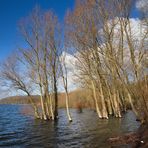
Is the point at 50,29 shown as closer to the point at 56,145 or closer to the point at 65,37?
the point at 65,37

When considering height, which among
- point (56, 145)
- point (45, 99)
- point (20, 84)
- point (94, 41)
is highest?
point (94, 41)

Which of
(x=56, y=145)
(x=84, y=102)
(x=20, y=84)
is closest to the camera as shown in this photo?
(x=56, y=145)

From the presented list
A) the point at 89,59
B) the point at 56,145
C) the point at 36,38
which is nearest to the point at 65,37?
the point at 89,59

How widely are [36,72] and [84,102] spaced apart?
2760 centimetres

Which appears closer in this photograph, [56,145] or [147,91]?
[56,145]

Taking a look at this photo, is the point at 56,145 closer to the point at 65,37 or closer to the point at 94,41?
the point at 94,41

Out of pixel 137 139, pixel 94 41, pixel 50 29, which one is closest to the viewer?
pixel 137 139

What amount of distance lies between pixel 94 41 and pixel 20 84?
645 inches

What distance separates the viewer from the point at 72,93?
73938 mm

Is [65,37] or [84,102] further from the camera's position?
[84,102]

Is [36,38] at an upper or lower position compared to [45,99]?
upper

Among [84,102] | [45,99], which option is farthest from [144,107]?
[84,102]

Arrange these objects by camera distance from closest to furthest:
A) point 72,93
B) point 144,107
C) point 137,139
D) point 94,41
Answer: point 137,139 < point 144,107 < point 94,41 < point 72,93

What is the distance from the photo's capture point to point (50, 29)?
39969 millimetres
